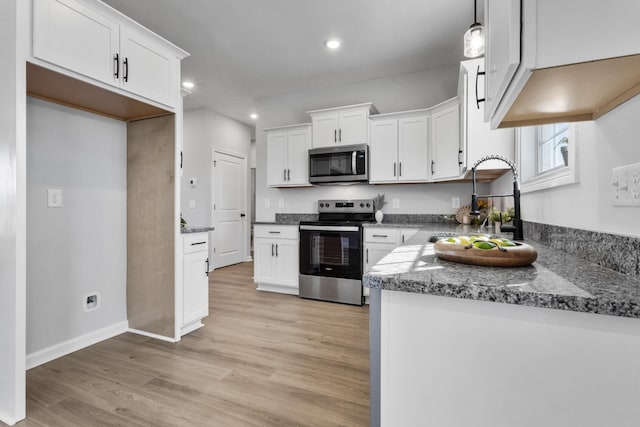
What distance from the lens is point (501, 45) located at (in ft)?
2.80

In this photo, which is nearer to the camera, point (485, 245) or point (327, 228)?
point (485, 245)

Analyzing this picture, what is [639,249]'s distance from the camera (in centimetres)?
75

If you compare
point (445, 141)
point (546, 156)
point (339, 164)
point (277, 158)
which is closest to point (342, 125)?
point (339, 164)

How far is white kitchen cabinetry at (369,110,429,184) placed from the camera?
3.31 m

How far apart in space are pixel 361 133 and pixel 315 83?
3.53 ft

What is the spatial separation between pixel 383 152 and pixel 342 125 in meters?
0.58

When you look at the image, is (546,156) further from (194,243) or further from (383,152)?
(194,243)

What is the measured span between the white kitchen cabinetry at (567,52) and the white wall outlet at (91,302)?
112 inches

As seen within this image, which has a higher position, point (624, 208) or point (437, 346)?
point (624, 208)

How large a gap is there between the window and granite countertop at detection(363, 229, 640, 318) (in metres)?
0.49

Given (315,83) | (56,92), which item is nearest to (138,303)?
(56,92)

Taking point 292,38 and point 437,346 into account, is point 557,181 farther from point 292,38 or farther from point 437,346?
point 292,38

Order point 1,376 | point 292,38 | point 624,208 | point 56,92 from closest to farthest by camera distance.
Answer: point 624,208
point 1,376
point 56,92
point 292,38

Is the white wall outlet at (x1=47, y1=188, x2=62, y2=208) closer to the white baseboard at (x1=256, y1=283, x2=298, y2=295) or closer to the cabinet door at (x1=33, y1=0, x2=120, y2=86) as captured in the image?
the cabinet door at (x1=33, y1=0, x2=120, y2=86)
